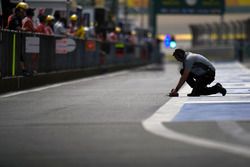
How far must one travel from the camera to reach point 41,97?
16.1m

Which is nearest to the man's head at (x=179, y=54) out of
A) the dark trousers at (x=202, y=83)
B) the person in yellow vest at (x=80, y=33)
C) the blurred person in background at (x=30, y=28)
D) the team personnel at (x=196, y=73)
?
the team personnel at (x=196, y=73)

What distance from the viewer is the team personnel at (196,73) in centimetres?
1424

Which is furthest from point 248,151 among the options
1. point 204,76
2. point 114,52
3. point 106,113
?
point 114,52

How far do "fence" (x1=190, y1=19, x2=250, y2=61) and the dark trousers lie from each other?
4102cm

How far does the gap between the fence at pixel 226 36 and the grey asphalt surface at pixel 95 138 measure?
43.8 metres

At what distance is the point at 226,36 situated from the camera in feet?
204

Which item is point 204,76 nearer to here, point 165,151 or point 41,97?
point 41,97

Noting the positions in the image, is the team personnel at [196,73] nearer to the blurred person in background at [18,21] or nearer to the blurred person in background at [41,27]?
the blurred person in background at [18,21]

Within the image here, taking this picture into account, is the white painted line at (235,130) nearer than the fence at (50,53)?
Yes

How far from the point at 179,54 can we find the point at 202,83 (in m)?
0.99

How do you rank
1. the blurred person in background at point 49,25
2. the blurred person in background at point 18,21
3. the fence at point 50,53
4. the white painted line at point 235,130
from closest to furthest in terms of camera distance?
1. the white painted line at point 235,130
2. the fence at point 50,53
3. the blurred person in background at point 18,21
4. the blurred person in background at point 49,25

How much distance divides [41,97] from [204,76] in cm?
376

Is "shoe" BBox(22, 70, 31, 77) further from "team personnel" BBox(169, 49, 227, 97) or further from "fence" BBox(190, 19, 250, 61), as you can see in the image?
"fence" BBox(190, 19, 250, 61)

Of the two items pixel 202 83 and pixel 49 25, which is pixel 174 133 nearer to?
pixel 202 83
